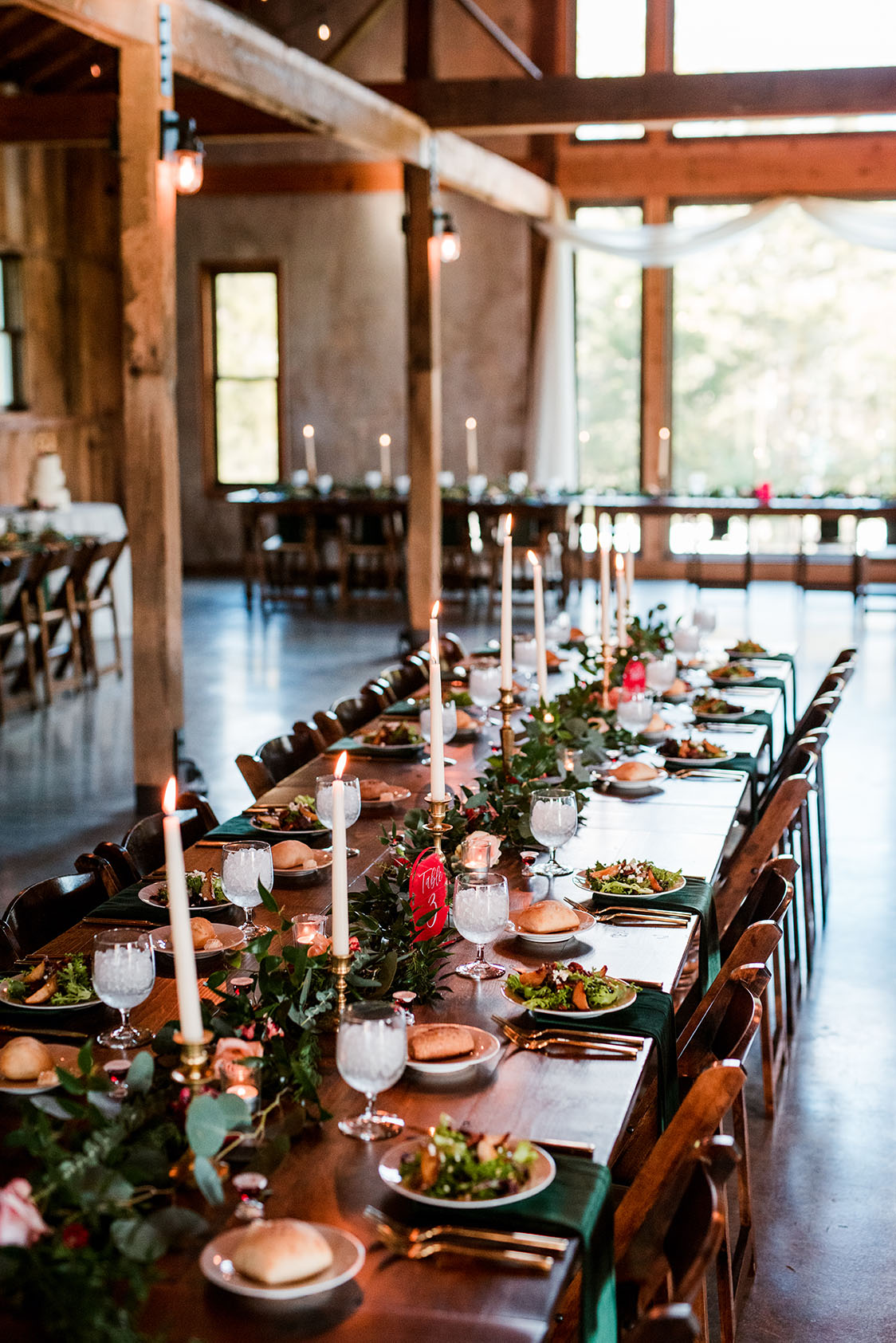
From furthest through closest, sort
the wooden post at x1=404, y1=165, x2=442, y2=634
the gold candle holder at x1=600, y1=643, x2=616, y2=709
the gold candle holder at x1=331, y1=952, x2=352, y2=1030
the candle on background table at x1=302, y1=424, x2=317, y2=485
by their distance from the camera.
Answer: the candle on background table at x1=302, y1=424, x2=317, y2=485 → the wooden post at x1=404, y1=165, x2=442, y2=634 → the gold candle holder at x1=600, y1=643, x2=616, y2=709 → the gold candle holder at x1=331, y1=952, x2=352, y2=1030

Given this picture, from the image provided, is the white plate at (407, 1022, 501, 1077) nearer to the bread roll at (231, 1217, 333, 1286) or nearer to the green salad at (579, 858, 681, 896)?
the bread roll at (231, 1217, 333, 1286)

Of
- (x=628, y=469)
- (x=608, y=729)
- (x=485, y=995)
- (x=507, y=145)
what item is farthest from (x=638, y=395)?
(x=485, y=995)

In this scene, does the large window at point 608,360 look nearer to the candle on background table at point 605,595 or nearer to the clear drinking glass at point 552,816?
the candle on background table at point 605,595

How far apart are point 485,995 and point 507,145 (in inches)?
501

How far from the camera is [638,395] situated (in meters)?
14.0

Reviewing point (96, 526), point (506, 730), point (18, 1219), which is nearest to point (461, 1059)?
point (18, 1219)

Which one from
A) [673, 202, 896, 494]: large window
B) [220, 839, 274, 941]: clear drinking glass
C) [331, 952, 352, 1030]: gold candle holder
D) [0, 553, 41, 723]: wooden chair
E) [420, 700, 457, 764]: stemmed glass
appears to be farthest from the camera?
[673, 202, 896, 494]: large window

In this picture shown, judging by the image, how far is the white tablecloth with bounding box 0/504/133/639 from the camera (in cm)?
1030

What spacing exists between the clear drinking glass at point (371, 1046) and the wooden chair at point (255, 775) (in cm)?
209

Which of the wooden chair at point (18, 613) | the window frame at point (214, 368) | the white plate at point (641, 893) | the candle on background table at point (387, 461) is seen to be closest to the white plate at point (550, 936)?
the white plate at point (641, 893)

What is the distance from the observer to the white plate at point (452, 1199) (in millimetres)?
1660

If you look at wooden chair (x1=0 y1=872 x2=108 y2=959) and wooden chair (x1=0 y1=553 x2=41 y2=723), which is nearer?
wooden chair (x1=0 y1=872 x2=108 y2=959)

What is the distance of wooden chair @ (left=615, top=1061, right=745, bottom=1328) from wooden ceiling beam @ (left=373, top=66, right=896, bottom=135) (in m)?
7.93

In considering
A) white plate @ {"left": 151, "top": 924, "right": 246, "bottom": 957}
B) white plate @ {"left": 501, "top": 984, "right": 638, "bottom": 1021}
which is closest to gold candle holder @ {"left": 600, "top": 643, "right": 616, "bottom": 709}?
white plate @ {"left": 151, "top": 924, "right": 246, "bottom": 957}
